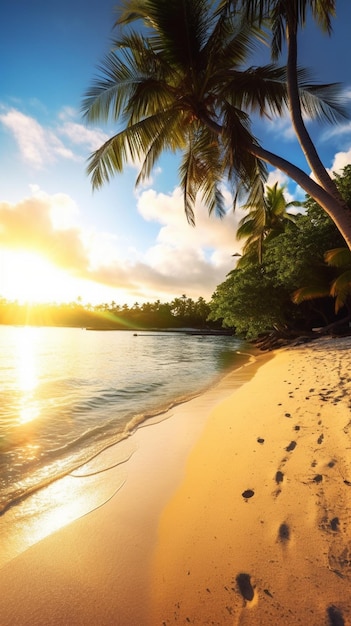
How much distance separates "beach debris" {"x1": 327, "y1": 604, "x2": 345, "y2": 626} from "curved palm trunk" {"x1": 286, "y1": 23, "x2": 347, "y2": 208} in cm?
419

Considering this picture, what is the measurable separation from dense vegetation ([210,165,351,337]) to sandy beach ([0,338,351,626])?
36.8 feet

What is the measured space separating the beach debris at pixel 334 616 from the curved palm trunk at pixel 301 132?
13.7 feet

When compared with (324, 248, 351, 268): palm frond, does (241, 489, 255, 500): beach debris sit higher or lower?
lower

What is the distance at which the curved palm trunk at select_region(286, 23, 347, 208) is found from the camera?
4.08 metres

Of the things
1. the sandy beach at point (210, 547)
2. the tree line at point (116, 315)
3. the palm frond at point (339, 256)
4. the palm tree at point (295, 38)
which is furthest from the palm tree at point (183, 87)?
the tree line at point (116, 315)

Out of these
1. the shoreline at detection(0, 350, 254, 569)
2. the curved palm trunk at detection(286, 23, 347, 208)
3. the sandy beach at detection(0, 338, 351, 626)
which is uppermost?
the curved palm trunk at detection(286, 23, 347, 208)

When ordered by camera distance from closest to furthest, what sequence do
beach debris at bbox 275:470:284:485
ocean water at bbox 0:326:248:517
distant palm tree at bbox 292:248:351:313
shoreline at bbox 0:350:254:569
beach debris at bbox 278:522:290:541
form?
beach debris at bbox 278:522:290:541
shoreline at bbox 0:350:254:569
beach debris at bbox 275:470:284:485
ocean water at bbox 0:326:248:517
distant palm tree at bbox 292:248:351:313

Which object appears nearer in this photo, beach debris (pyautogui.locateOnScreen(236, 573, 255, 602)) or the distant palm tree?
beach debris (pyautogui.locateOnScreen(236, 573, 255, 602))

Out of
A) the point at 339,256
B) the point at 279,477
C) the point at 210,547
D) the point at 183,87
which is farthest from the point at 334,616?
the point at 339,256

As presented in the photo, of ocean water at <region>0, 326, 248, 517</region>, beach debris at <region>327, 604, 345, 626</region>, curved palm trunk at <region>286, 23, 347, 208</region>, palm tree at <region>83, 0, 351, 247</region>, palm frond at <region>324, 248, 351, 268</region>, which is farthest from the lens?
palm frond at <region>324, 248, 351, 268</region>

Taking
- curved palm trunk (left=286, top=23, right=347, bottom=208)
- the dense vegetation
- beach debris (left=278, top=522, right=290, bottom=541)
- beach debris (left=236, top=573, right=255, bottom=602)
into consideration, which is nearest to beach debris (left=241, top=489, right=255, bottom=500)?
beach debris (left=278, top=522, right=290, bottom=541)

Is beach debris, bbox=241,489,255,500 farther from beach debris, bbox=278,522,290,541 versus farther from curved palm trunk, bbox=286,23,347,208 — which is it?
curved palm trunk, bbox=286,23,347,208

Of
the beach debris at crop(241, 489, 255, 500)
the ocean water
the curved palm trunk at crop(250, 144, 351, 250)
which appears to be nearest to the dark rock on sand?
the beach debris at crop(241, 489, 255, 500)

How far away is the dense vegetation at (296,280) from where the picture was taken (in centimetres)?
1762
